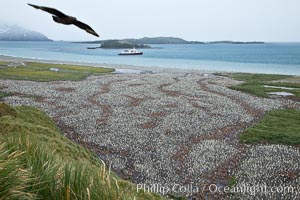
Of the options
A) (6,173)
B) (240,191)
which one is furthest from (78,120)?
(6,173)

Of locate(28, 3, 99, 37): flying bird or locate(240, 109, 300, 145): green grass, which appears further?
locate(240, 109, 300, 145): green grass

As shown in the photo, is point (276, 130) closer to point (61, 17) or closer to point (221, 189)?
point (221, 189)

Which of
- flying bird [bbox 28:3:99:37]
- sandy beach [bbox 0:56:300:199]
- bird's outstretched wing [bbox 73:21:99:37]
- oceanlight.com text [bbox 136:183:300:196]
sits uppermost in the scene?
flying bird [bbox 28:3:99:37]

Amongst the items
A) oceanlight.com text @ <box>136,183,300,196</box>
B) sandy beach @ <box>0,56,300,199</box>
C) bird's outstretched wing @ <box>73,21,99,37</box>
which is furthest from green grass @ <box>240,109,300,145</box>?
bird's outstretched wing @ <box>73,21,99,37</box>

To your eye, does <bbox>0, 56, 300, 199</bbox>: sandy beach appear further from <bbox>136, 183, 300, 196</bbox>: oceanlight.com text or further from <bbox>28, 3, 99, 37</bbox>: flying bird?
<bbox>28, 3, 99, 37</bbox>: flying bird

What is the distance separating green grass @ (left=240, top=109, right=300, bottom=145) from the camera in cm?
1917

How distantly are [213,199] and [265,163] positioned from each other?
451 cm

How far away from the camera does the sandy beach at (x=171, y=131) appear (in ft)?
46.8

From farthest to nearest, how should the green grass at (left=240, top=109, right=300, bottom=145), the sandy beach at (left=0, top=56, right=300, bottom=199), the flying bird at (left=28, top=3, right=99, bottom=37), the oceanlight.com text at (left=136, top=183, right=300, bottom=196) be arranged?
1. the green grass at (left=240, top=109, right=300, bottom=145)
2. the sandy beach at (left=0, top=56, right=300, bottom=199)
3. the oceanlight.com text at (left=136, top=183, right=300, bottom=196)
4. the flying bird at (left=28, top=3, right=99, bottom=37)

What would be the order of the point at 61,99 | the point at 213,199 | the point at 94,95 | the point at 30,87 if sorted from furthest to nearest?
1. the point at 30,87
2. the point at 94,95
3. the point at 61,99
4. the point at 213,199

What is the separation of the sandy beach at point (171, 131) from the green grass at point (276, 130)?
764mm

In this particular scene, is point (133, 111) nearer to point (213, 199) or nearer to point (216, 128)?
point (216, 128)

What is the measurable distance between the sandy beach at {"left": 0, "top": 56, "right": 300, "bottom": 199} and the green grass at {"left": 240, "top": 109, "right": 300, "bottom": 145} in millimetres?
764

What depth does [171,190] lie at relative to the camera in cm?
1277
